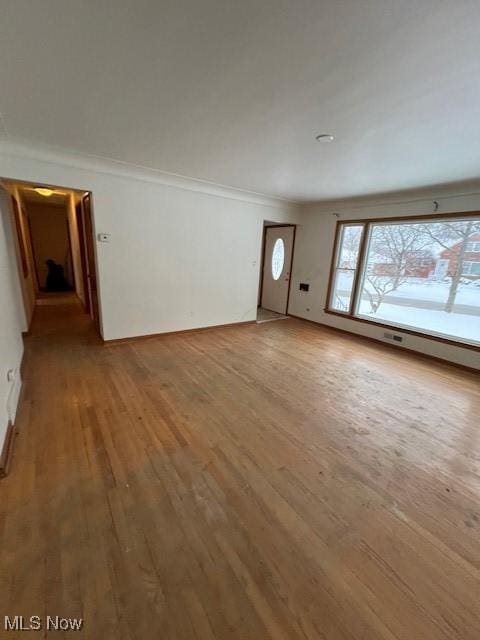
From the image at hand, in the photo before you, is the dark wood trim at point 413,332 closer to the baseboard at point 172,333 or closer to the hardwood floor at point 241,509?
the hardwood floor at point 241,509

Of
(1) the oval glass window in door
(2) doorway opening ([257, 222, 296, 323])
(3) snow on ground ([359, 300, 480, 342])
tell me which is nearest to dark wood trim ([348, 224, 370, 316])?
(3) snow on ground ([359, 300, 480, 342])

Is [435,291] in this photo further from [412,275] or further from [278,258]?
[278,258]

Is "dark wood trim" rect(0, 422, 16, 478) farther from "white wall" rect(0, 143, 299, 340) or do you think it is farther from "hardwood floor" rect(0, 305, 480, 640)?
"white wall" rect(0, 143, 299, 340)

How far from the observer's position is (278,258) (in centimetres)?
655

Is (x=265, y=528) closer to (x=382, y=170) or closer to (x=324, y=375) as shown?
(x=324, y=375)

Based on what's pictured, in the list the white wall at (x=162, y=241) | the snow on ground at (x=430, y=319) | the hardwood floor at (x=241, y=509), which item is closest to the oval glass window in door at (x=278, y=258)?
the white wall at (x=162, y=241)

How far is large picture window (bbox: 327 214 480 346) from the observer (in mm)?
3793

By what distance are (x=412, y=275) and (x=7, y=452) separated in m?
5.32

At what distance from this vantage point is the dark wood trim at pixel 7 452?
1.74m

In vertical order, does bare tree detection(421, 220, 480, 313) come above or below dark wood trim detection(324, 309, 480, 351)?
above

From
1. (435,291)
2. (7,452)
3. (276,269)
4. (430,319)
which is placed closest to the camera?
(7,452)

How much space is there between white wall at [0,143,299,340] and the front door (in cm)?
80

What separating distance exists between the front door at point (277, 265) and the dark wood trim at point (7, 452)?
18.2ft

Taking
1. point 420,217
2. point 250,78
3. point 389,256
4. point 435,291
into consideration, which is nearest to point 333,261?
point 389,256
